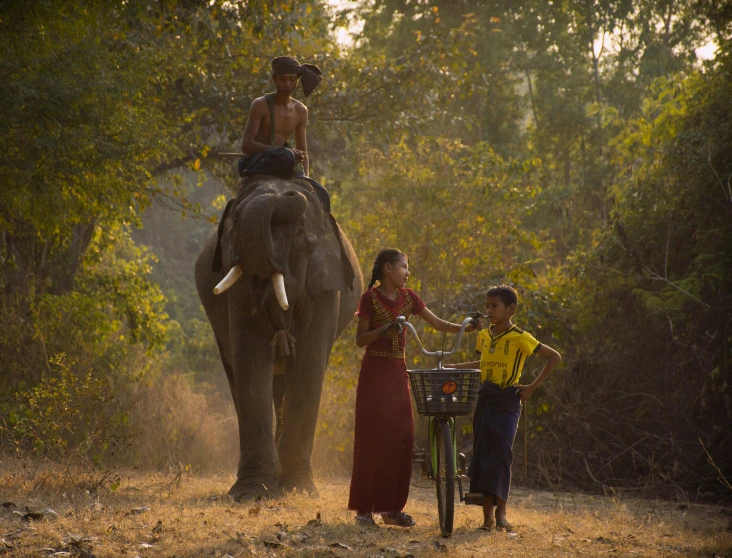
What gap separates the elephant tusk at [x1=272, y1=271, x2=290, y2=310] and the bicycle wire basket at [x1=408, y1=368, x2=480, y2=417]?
1.45m

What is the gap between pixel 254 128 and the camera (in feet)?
28.6

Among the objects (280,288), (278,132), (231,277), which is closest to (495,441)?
(280,288)

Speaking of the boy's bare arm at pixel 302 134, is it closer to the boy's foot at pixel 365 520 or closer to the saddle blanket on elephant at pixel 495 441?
the saddle blanket on elephant at pixel 495 441

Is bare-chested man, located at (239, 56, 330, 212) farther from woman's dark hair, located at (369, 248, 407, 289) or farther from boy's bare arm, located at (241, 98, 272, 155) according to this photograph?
woman's dark hair, located at (369, 248, 407, 289)

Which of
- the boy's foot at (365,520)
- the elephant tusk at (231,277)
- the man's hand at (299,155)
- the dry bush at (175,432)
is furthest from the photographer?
the dry bush at (175,432)

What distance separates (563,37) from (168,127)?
55.8 feet

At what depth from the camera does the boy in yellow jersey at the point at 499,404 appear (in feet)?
22.7

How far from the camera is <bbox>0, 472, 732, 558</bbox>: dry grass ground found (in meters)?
5.81

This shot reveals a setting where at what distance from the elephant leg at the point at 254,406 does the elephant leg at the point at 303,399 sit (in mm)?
381

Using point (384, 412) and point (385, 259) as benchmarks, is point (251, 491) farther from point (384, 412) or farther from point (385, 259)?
point (385, 259)

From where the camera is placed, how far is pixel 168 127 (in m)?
14.2

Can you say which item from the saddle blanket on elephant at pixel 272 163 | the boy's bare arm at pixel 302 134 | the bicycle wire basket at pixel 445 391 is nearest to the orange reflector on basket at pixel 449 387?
the bicycle wire basket at pixel 445 391

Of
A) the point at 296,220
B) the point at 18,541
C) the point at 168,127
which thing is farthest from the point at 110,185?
the point at 18,541

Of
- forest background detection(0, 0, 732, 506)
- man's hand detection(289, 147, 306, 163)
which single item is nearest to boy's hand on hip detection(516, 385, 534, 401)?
forest background detection(0, 0, 732, 506)
